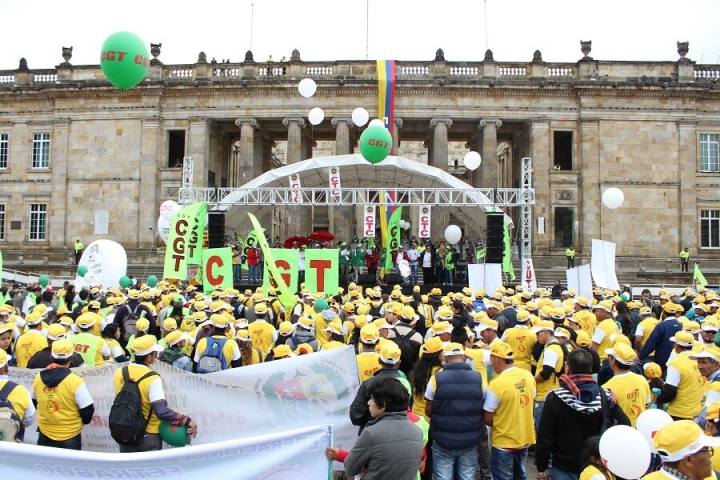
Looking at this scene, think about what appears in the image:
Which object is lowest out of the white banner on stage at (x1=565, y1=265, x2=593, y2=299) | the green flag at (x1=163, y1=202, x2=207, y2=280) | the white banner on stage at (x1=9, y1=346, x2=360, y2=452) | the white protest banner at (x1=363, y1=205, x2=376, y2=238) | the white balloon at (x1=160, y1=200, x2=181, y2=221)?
the white banner on stage at (x1=9, y1=346, x2=360, y2=452)

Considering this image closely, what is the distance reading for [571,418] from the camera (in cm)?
581

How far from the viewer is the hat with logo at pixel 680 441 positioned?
380 cm

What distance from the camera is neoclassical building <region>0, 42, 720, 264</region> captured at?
3934cm

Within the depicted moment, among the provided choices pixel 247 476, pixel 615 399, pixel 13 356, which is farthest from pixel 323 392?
pixel 13 356

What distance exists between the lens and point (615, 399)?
19.6 ft

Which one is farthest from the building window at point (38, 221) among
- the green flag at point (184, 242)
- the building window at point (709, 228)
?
the building window at point (709, 228)

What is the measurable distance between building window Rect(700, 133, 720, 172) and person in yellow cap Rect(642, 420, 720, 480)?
41.3 metres

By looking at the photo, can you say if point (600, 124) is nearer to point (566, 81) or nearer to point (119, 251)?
point (566, 81)

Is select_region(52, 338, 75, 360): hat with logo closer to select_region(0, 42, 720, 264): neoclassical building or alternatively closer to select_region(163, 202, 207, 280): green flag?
select_region(163, 202, 207, 280): green flag

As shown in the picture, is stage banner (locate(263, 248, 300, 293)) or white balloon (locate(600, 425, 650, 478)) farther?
stage banner (locate(263, 248, 300, 293))

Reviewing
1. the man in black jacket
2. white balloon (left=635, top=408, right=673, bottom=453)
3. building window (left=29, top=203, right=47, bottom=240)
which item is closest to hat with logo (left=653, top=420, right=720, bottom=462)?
white balloon (left=635, top=408, right=673, bottom=453)

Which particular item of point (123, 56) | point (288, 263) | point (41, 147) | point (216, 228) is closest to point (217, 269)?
point (288, 263)

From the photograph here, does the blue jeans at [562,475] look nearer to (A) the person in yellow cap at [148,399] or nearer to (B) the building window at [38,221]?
(A) the person in yellow cap at [148,399]

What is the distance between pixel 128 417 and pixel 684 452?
462 centimetres
